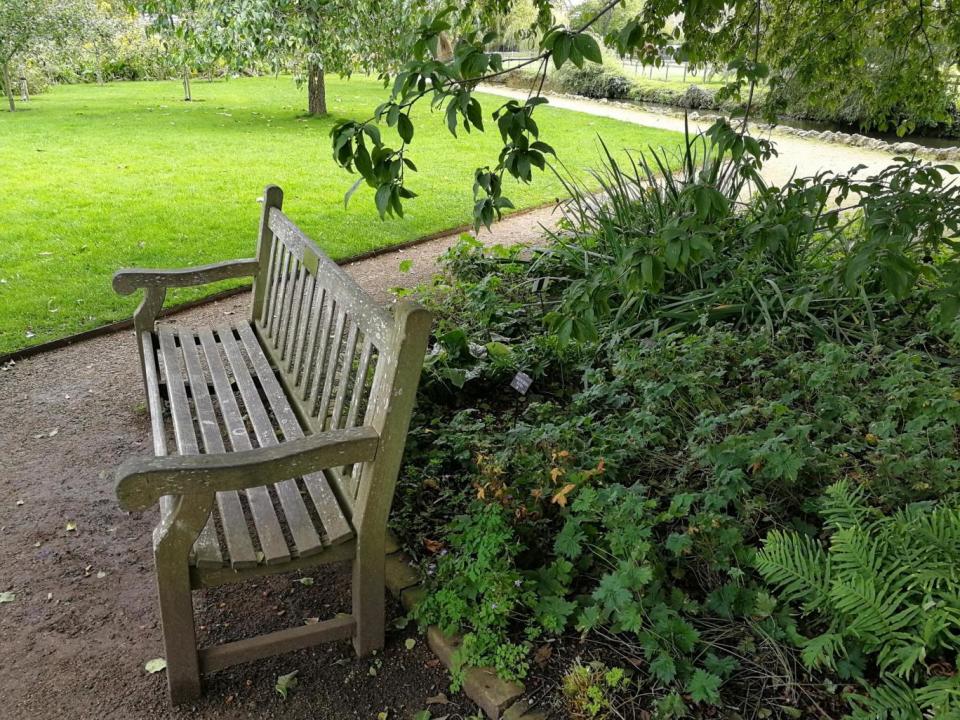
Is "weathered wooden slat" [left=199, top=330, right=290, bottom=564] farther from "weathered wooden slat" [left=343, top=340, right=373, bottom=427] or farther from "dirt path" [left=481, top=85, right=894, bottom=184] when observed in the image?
"dirt path" [left=481, top=85, right=894, bottom=184]

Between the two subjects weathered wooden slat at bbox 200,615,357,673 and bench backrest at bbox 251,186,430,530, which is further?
weathered wooden slat at bbox 200,615,357,673

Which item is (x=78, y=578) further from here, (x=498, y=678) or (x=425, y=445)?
(x=498, y=678)

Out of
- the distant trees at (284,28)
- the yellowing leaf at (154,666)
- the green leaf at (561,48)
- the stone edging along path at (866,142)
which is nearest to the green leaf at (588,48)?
the green leaf at (561,48)

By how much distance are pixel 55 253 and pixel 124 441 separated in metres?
3.75

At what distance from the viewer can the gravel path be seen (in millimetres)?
2328

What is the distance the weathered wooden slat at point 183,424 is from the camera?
2172mm

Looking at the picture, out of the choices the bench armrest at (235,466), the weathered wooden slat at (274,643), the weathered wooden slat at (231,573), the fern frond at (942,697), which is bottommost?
the weathered wooden slat at (274,643)

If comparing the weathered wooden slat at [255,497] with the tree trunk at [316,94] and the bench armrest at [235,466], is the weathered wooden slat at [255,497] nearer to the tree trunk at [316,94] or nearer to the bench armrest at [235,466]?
the bench armrest at [235,466]

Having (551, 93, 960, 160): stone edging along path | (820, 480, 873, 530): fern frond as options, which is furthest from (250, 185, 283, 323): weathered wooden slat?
(551, 93, 960, 160): stone edging along path

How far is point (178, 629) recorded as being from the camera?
2.18m

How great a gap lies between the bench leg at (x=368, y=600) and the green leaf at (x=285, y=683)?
0.22m

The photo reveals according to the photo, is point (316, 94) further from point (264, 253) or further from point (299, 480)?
point (299, 480)

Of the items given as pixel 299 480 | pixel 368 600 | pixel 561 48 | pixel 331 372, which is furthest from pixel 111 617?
pixel 561 48

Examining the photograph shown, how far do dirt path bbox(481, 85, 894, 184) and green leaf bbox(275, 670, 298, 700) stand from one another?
6546 millimetres
